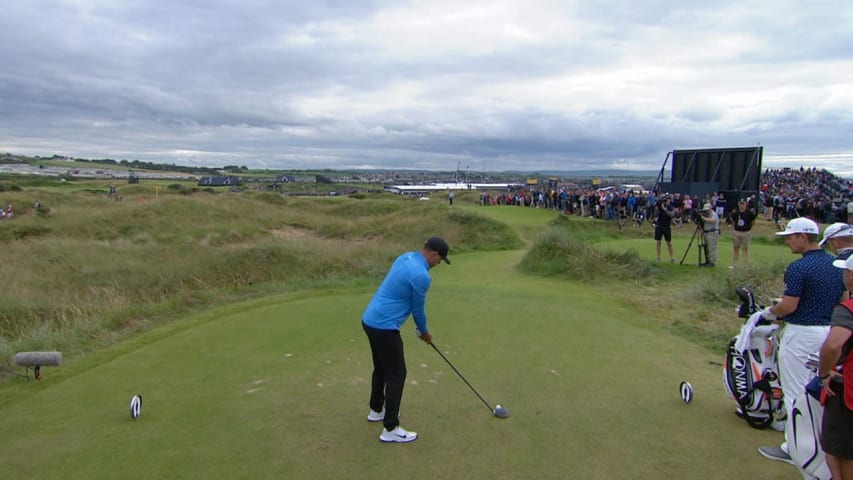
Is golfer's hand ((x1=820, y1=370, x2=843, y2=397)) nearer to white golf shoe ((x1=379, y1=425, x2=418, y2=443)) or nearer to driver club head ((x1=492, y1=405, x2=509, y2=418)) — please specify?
driver club head ((x1=492, y1=405, x2=509, y2=418))

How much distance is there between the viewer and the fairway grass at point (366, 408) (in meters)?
5.14

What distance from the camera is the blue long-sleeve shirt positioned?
18.2 ft

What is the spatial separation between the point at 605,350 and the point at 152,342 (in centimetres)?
768

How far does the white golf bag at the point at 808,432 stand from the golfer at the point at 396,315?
3.31m

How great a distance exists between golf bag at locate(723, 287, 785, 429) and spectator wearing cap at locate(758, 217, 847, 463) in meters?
0.72

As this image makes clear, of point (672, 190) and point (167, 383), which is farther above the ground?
point (672, 190)

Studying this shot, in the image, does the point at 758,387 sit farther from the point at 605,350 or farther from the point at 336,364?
the point at 336,364

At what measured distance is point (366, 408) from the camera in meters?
6.54

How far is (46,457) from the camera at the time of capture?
17.3ft

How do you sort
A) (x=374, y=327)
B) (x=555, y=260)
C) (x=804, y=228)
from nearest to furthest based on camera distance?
(x=804, y=228) < (x=374, y=327) < (x=555, y=260)

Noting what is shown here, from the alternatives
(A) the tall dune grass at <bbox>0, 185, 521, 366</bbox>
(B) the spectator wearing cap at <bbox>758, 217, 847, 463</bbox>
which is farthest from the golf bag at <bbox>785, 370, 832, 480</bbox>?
(A) the tall dune grass at <bbox>0, 185, 521, 366</bbox>

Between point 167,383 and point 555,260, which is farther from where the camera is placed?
point 555,260

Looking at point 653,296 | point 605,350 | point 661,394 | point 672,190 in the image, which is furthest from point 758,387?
point 672,190

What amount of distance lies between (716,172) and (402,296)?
98.5ft
